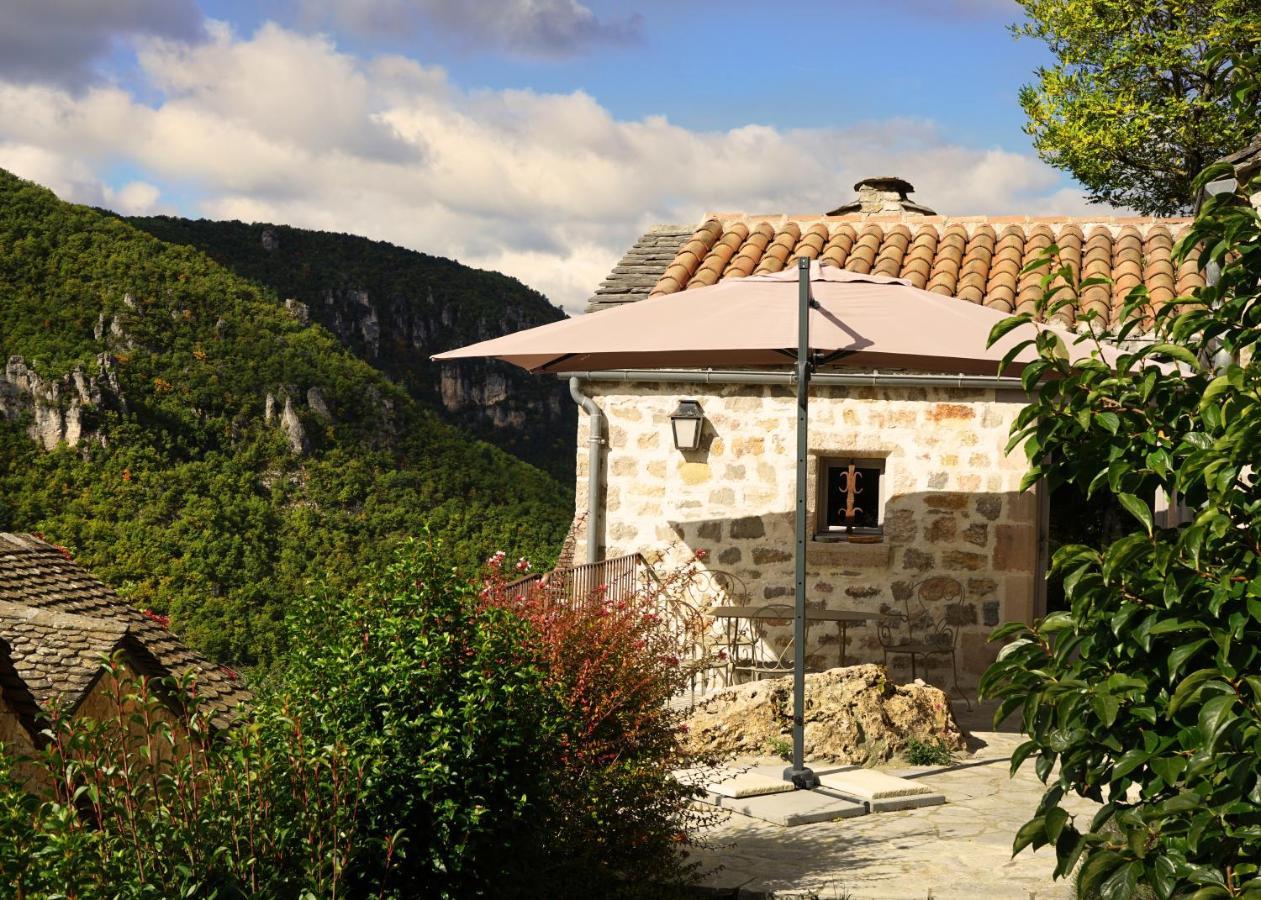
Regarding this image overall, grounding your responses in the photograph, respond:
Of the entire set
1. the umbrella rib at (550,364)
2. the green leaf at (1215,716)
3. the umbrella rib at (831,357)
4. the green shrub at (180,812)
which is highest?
the umbrella rib at (550,364)

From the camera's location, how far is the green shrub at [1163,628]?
7.49ft

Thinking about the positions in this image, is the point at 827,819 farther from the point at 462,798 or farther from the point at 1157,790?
the point at 1157,790

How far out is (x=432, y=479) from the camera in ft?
147

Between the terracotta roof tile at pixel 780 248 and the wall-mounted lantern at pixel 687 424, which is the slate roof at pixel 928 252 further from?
the wall-mounted lantern at pixel 687 424

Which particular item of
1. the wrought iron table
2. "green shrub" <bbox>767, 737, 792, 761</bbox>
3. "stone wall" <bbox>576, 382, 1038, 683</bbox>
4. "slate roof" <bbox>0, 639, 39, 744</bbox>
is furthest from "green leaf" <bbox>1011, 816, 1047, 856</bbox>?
"stone wall" <bbox>576, 382, 1038, 683</bbox>

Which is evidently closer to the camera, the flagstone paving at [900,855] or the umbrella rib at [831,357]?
the flagstone paving at [900,855]

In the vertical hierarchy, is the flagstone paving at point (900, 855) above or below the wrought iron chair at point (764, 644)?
below

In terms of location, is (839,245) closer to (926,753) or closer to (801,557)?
(801,557)

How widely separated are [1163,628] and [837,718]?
4.43 m

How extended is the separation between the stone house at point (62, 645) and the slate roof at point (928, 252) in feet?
14.8

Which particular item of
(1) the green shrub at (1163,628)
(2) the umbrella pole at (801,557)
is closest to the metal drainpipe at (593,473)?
(2) the umbrella pole at (801,557)

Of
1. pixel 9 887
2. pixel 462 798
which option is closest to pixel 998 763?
pixel 462 798

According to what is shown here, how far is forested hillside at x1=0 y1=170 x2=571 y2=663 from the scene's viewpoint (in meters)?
37.5

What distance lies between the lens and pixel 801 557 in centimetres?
646
